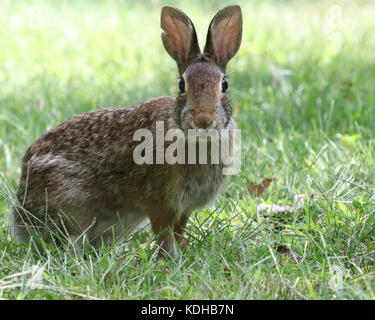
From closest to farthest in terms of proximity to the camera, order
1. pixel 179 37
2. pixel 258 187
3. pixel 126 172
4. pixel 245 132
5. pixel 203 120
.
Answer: pixel 203 120 < pixel 179 37 < pixel 126 172 < pixel 258 187 < pixel 245 132

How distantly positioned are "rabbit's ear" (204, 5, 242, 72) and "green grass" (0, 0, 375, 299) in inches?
35.3

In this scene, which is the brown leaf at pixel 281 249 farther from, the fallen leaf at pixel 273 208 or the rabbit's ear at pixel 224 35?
the rabbit's ear at pixel 224 35

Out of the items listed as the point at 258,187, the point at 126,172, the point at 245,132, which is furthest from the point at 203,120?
the point at 245,132

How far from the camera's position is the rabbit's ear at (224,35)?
352cm

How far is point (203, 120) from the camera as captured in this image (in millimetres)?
3078

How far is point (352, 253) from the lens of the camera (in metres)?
3.28

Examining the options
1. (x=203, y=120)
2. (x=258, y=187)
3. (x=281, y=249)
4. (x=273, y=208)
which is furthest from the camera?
(x=258, y=187)

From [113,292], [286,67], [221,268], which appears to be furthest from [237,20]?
[286,67]

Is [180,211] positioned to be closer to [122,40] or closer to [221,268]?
[221,268]

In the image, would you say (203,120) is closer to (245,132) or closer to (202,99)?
(202,99)
